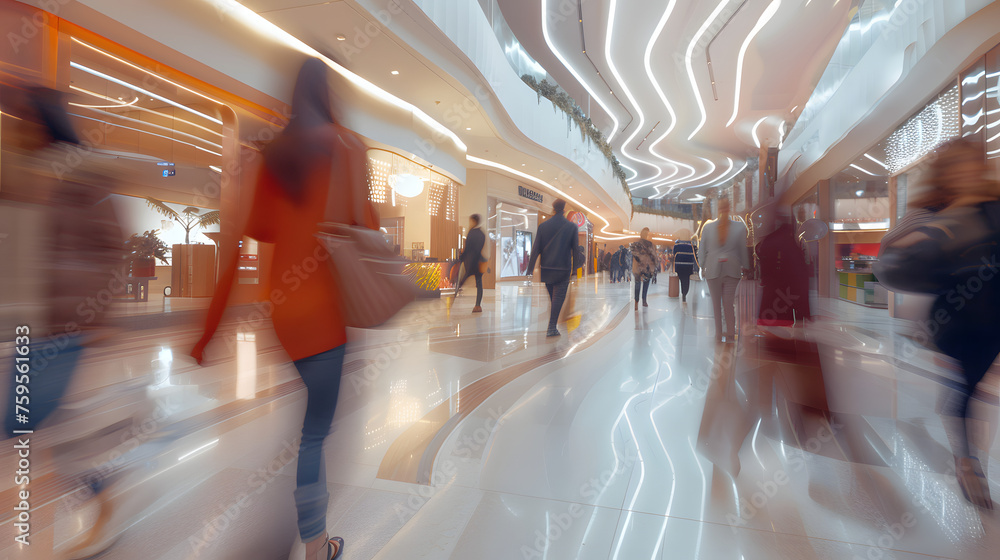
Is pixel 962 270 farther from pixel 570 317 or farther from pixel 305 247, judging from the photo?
pixel 570 317

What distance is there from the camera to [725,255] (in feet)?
16.9

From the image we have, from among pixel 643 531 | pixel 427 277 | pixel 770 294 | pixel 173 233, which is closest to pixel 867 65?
pixel 770 294

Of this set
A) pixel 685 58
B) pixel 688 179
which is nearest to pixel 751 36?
pixel 685 58

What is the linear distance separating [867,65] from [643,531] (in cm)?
1153

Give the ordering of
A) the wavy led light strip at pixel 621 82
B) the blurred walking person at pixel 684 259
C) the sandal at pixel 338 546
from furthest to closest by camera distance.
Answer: the wavy led light strip at pixel 621 82 < the blurred walking person at pixel 684 259 < the sandal at pixel 338 546

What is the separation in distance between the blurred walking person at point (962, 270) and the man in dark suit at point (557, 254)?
164 inches

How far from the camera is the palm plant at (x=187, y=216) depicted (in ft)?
38.6

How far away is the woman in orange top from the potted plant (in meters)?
9.67

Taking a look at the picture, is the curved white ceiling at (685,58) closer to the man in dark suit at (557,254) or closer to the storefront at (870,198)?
the storefront at (870,198)

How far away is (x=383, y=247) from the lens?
1395 mm

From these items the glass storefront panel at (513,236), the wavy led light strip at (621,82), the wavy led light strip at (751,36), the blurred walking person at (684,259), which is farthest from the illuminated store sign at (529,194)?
the blurred walking person at (684,259)

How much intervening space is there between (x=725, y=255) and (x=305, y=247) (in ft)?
16.0

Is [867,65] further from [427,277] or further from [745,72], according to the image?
[427,277]

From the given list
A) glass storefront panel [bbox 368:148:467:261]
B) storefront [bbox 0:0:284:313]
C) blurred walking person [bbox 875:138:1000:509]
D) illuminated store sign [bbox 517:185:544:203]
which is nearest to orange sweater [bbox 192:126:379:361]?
storefront [bbox 0:0:284:313]
